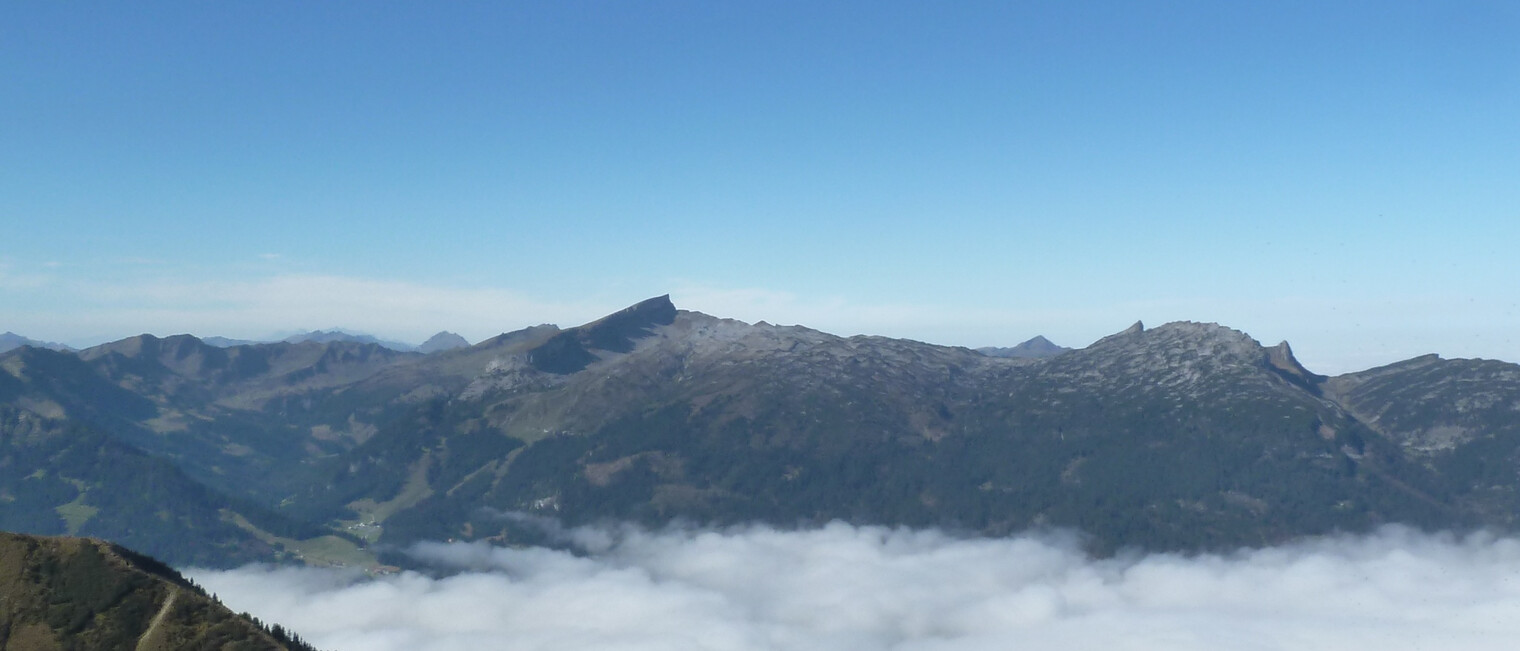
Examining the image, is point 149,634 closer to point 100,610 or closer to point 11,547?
point 100,610

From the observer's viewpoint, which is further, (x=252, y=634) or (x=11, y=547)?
(x=11, y=547)

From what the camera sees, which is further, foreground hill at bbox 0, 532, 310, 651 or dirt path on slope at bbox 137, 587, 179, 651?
foreground hill at bbox 0, 532, 310, 651

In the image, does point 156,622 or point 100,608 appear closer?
point 156,622

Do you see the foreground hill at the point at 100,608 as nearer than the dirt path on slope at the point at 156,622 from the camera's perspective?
No

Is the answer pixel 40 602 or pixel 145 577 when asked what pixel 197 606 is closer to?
pixel 145 577

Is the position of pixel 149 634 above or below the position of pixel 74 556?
below

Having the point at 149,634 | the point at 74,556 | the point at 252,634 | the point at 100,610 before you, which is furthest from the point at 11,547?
the point at 252,634

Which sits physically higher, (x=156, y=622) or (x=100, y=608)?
(x=100, y=608)
